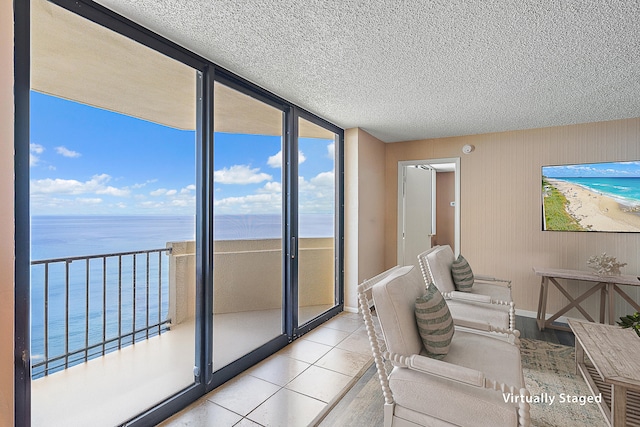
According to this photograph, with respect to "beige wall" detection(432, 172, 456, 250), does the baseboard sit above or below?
below

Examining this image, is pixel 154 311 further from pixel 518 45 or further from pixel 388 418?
pixel 518 45

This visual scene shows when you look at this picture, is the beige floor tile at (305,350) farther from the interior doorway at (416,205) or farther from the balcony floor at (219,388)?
the interior doorway at (416,205)

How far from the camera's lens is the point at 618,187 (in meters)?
3.52

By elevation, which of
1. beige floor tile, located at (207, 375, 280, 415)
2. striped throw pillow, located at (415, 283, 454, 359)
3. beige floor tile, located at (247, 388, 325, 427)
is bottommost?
beige floor tile, located at (247, 388, 325, 427)

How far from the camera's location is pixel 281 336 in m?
3.06

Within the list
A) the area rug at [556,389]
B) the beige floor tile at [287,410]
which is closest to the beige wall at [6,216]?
the beige floor tile at [287,410]

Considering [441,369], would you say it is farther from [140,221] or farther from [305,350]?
[140,221]

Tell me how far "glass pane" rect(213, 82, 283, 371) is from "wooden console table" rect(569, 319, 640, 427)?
2.41 meters

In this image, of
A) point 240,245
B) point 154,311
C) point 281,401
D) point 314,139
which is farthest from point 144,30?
point 281,401

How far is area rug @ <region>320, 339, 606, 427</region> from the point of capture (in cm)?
197

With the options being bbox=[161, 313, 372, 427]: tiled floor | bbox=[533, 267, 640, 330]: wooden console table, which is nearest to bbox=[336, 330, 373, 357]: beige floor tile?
bbox=[161, 313, 372, 427]: tiled floor

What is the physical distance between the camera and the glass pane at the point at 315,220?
3.50m

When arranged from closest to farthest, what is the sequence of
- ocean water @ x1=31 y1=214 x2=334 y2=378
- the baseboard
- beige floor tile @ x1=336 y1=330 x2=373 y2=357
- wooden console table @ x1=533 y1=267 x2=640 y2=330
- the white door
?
ocean water @ x1=31 y1=214 x2=334 y2=378, beige floor tile @ x1=336 y1=330 x2=373 y2=357, wooden console table @ x1=533 y1=267 x2=640 y2=330, the baseboard, the white door

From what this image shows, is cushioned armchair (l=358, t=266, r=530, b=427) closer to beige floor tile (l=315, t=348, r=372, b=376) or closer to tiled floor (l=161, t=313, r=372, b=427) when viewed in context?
tiled floor (l=161, t=313, r=372, b=427)
